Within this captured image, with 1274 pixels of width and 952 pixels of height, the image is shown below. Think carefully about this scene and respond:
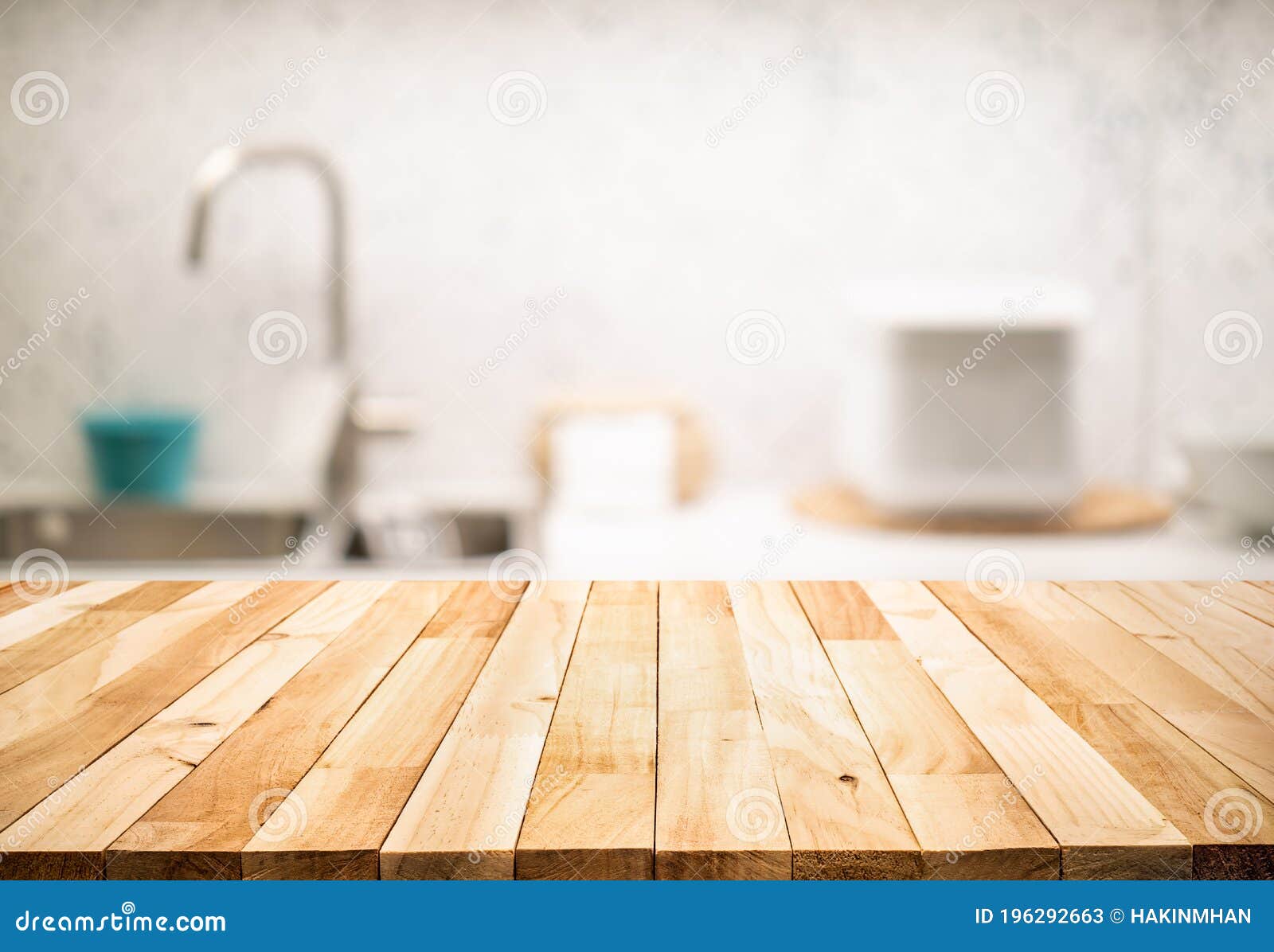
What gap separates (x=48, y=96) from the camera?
152 centimetres

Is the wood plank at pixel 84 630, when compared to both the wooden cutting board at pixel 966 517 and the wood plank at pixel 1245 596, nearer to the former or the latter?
the wooden cutting board at pixel 966 517

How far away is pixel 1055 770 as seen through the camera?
681 mm

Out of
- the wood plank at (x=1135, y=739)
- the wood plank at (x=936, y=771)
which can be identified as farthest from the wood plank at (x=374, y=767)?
the wood plank at (x=1135, y=739)

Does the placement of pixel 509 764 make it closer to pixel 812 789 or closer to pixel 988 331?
pixel 812 789

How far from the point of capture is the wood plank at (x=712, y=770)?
55cm

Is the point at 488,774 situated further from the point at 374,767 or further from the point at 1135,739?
the point at 1135,739

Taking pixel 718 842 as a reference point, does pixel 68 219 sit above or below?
above

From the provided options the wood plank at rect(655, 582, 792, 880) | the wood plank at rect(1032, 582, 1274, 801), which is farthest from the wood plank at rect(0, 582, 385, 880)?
the wood plank at rect(1032, 582, 1274, 801)

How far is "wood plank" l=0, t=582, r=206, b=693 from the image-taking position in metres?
0.93

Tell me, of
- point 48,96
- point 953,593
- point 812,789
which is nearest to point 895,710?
point 812,789

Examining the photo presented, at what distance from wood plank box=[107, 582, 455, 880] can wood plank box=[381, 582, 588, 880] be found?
0.27 feet

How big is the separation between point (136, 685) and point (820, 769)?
564mm

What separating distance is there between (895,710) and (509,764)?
300 mm

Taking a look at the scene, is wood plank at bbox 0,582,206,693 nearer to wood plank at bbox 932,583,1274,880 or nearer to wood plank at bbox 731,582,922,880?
wood plank at bbox 731,582,922,880
